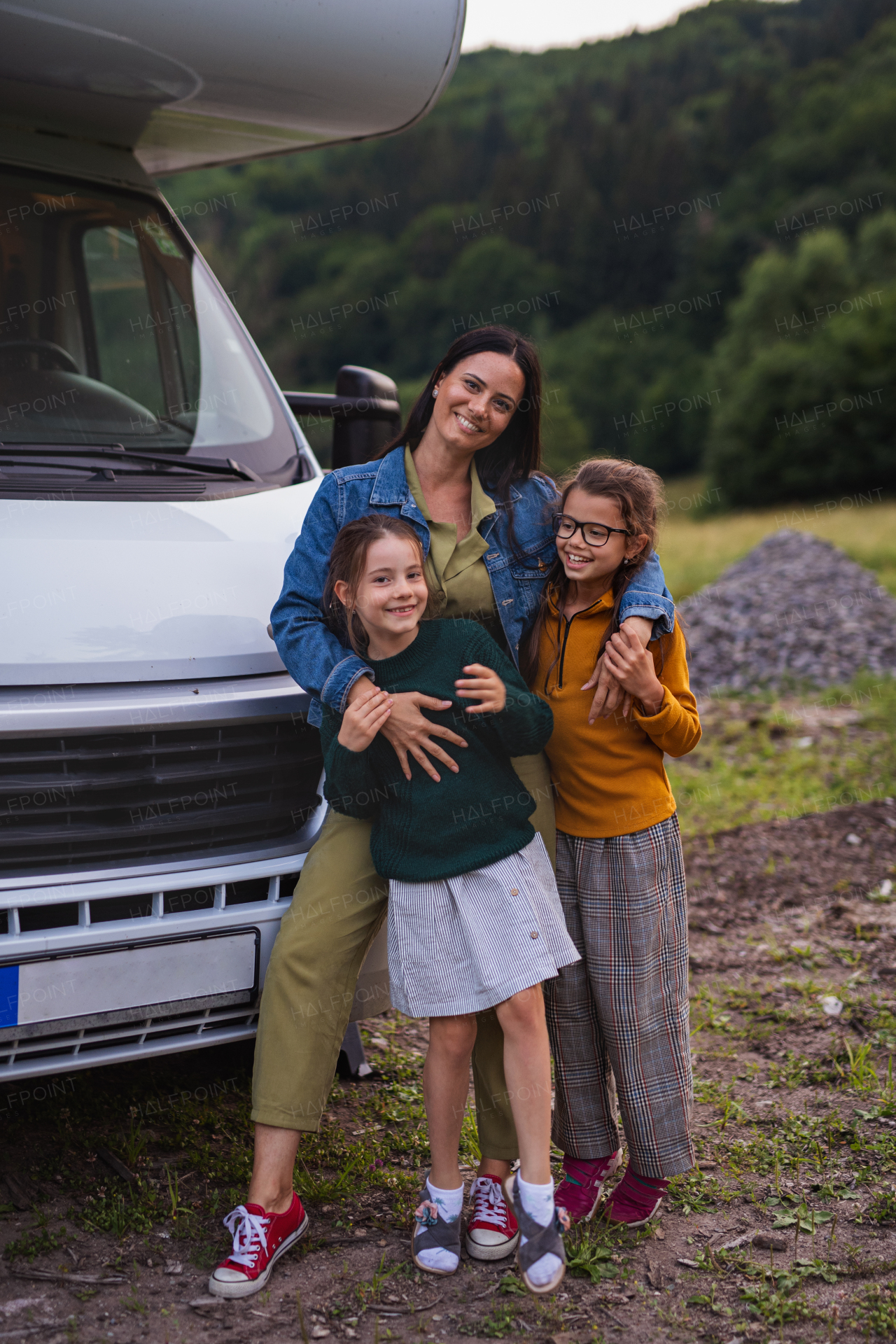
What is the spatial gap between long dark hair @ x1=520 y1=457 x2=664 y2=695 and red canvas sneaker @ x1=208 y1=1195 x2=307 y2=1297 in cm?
132

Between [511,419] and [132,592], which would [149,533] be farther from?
[511,419]

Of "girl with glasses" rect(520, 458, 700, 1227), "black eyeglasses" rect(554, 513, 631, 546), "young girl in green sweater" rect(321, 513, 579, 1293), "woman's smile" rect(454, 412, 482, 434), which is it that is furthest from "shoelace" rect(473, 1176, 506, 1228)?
"woman's smile" rect(454, 412, 482, 434)

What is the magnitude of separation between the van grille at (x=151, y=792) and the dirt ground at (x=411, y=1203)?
93 cm

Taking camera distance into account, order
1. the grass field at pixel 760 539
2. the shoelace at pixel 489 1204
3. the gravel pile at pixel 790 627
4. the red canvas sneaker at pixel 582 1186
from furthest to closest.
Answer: the grass field at pixel 760 539, the gravel pile at pixel 790 627, the red canvas sneaker at pixel 582 1186, the shoelace at pixel 489 1204

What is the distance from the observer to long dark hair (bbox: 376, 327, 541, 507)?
2.73 meters

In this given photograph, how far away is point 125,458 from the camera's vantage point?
3.00 metres

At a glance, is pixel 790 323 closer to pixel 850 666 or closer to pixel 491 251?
pixel 491 251

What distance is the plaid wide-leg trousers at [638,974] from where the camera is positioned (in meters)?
2.65

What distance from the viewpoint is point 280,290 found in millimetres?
55500

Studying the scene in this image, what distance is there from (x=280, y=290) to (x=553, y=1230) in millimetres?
57135

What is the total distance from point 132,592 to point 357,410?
1.43 metres

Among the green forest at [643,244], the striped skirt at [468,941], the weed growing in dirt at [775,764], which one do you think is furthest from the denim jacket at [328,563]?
the green forest at [643,244]

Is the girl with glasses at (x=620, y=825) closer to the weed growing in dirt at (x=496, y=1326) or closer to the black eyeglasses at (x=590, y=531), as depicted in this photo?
the black eyeglasses at (x=590, y=531)

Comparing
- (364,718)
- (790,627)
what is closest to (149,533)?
(364,718)
